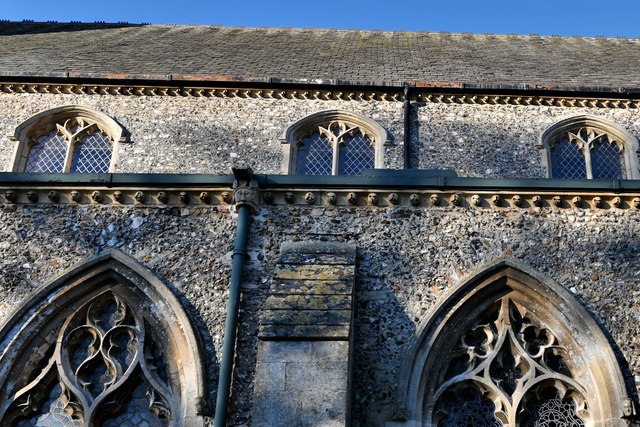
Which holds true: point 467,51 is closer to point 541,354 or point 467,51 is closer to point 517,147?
point 517,147

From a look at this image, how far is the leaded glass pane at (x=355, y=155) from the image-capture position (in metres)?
12.0

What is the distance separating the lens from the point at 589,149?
12.1 meters

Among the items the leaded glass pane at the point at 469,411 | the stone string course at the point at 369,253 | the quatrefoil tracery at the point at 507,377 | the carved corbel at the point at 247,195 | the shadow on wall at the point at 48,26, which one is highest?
the shadow on wall at the point at 48,26

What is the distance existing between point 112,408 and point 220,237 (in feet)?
6.47

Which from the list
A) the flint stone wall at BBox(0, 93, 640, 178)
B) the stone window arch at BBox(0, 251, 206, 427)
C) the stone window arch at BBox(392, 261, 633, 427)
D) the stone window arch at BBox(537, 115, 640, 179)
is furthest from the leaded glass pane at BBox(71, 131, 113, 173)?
the stone window arch at BBox(537, 115, 640, 179)

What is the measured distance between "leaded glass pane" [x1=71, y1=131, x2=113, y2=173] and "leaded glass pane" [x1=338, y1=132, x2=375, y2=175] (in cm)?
344

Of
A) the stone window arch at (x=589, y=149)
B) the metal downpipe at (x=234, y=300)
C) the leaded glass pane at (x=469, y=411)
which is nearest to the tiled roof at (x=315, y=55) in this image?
the stone window arch at (x=589, y=149)

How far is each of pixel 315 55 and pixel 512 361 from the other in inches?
328

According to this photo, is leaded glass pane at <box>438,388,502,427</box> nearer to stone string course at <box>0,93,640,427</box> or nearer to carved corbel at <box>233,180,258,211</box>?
stone string course at <box>0,93,640,427</box>

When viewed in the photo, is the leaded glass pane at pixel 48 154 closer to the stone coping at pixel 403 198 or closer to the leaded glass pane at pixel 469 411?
the stone coping at pixel 403 198

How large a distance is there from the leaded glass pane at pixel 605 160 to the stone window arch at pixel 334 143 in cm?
310

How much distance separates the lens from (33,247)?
842 centimetres

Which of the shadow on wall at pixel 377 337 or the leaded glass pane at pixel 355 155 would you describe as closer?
the shadow on wall at pixel 377 337

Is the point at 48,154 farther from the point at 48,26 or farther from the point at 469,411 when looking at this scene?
the point at 469,411
